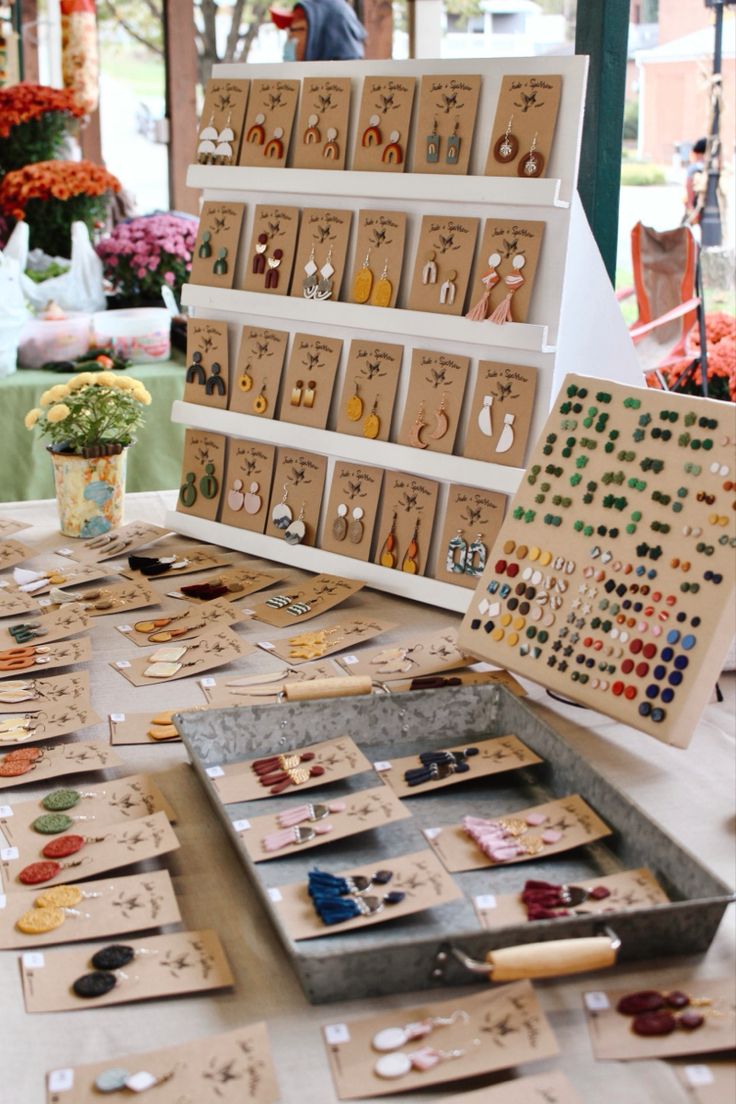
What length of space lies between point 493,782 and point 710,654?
26 cm

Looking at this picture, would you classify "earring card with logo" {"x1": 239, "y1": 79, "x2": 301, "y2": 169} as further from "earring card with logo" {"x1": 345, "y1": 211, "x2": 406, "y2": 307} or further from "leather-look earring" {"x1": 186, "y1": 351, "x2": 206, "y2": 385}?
"leather-look earring" {"x1": 186, "y1": 351, "x2": 206, "y2": 385}

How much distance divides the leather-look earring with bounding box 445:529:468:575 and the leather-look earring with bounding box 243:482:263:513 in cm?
38

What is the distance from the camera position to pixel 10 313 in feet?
9.59

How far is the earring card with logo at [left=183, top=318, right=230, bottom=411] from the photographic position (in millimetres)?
2006

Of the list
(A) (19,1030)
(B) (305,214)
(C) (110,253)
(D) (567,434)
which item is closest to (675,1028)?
(A) (19,1030)

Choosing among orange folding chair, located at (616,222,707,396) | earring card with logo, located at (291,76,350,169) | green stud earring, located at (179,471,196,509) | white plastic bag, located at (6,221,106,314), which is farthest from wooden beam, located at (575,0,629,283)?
orange folding chair, located at (616,222,707,396)

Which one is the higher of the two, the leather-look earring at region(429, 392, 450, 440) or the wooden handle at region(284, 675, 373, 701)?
the leather-look earring at region(429, 392, 450, 440)

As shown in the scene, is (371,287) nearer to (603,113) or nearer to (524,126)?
(524,126)

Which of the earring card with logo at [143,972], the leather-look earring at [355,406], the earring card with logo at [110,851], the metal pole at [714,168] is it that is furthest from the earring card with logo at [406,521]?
the metal pole at [714,168]

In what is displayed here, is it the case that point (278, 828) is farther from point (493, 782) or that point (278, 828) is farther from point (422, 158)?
point (422, 158)

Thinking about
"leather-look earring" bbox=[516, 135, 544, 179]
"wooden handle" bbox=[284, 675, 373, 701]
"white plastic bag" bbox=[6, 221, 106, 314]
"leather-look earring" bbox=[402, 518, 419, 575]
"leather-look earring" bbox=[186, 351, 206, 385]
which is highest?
"leather-look earring" bbox=[516, 135, 544, 179]

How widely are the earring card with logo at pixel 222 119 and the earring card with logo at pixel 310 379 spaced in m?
0.35

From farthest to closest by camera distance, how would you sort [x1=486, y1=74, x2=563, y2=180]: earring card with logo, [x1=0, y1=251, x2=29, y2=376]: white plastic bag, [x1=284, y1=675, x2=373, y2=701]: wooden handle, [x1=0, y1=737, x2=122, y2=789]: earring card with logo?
[x1=0, y1=251, x2=29, y2=376]: white plastic bag → [x1=486, y1=74, x2=563, y2=180]: earring card with logo → [x1=284, y1=675, x2=373, y2=701]: wooden handle → [x1=0, y1=737, x2=122, y2=789]: earring card with logo

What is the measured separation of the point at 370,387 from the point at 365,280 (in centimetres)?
16
